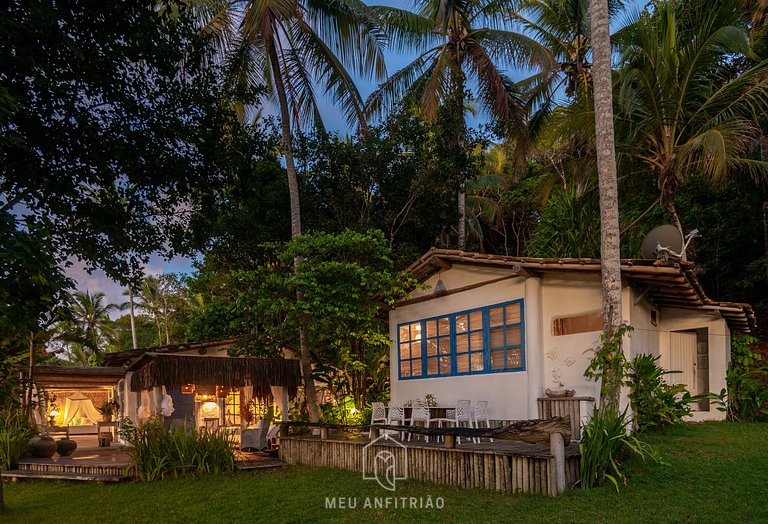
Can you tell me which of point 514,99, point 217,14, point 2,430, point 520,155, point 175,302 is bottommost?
point 2,430

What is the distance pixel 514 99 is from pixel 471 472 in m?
11.7

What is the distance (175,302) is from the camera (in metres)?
Result: 44.2

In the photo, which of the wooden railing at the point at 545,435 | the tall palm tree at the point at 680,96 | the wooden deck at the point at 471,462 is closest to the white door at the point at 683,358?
the tall palm tree at the point at 680,96

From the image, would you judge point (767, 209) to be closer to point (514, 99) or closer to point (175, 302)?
point (514, 99)

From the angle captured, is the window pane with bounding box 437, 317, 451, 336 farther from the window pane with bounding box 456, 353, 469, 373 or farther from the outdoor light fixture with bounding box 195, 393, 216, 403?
the outdoor light fixture with bounding box 195, 393, 216, 403

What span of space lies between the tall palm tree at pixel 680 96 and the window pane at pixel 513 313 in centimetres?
410

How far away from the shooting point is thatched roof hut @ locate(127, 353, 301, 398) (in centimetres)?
1341

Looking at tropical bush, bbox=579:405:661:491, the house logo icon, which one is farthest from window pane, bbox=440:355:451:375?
tropical bush, bbox=579:405:661:491

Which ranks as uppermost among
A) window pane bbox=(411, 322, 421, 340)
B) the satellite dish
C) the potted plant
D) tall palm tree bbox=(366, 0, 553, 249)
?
tall palm tree bbox=(366, 0, 553, 249)

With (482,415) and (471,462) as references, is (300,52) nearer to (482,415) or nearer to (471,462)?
(482,415)

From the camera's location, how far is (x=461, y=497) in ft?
25.2

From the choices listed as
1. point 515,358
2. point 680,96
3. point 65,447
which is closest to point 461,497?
point 515,358

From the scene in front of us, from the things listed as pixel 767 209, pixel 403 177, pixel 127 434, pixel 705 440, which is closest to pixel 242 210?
pixel 403 177

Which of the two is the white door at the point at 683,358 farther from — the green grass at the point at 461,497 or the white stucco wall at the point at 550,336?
the green grass at the point at 461,497
